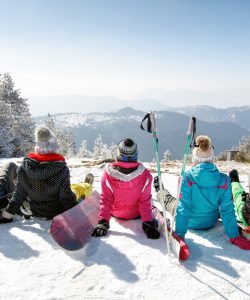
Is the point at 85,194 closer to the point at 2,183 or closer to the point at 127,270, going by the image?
the point at 2,183

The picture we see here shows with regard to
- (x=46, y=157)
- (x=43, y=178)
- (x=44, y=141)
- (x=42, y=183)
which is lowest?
(x=42, y=183)

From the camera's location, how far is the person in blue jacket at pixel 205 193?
5.41 metres

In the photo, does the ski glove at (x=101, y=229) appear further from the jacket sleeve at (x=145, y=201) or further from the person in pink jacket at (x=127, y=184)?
the jacket sleeve at (x=145, y=201)

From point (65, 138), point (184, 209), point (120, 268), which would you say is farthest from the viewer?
point (65, 138)

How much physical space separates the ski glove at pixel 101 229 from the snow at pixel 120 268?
104 mm

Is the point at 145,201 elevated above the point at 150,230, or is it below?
above

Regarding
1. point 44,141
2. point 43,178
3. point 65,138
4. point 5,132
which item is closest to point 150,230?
point 43,178

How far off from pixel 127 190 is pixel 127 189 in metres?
0.02

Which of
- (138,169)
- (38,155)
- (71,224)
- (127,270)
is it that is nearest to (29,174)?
(38,155)

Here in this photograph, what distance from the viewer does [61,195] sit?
19.5 ft

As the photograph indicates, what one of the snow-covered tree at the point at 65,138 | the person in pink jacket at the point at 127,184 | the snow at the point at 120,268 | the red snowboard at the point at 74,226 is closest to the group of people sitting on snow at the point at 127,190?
the person in pink jacket at the point at 127,184

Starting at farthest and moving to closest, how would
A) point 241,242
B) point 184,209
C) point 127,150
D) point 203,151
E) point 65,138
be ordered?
point 65,138, point 127,150, point 203,151, point 184,209, point 241,242

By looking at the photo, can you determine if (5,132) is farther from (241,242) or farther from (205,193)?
(241,242)

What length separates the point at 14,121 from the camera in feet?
126
